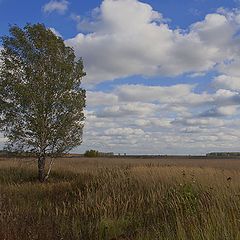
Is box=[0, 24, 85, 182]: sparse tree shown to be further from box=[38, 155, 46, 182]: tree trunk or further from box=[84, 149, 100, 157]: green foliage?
box=[84, 149, 100, 157]: green foliage

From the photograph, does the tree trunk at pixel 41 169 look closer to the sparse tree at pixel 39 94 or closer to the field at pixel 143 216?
the sparse tree at pixel 39 94

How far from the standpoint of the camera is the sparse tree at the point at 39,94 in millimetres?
22062

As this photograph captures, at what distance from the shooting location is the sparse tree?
2206 cm

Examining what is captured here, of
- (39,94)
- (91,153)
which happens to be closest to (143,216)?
(39,94)

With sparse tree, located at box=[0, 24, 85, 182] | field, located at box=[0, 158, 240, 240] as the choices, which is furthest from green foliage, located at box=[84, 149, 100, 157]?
field, located at box=[0, 158, 240, 240]

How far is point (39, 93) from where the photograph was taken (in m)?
22.3

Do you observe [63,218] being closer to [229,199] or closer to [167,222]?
[167,222]

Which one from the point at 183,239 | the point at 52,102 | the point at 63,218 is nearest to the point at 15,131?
the point at 52,102

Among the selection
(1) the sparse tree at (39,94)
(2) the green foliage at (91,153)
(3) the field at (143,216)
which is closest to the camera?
(3) the field at (143,216)

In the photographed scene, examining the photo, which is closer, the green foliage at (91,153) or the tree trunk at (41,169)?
the tree trunk at (41,169)

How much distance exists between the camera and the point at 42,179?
22.8m

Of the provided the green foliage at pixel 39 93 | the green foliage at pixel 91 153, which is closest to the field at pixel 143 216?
the green foliage at pixel 39 93

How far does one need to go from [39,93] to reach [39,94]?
55 mm

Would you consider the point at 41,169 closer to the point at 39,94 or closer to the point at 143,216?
the point at 39,94
